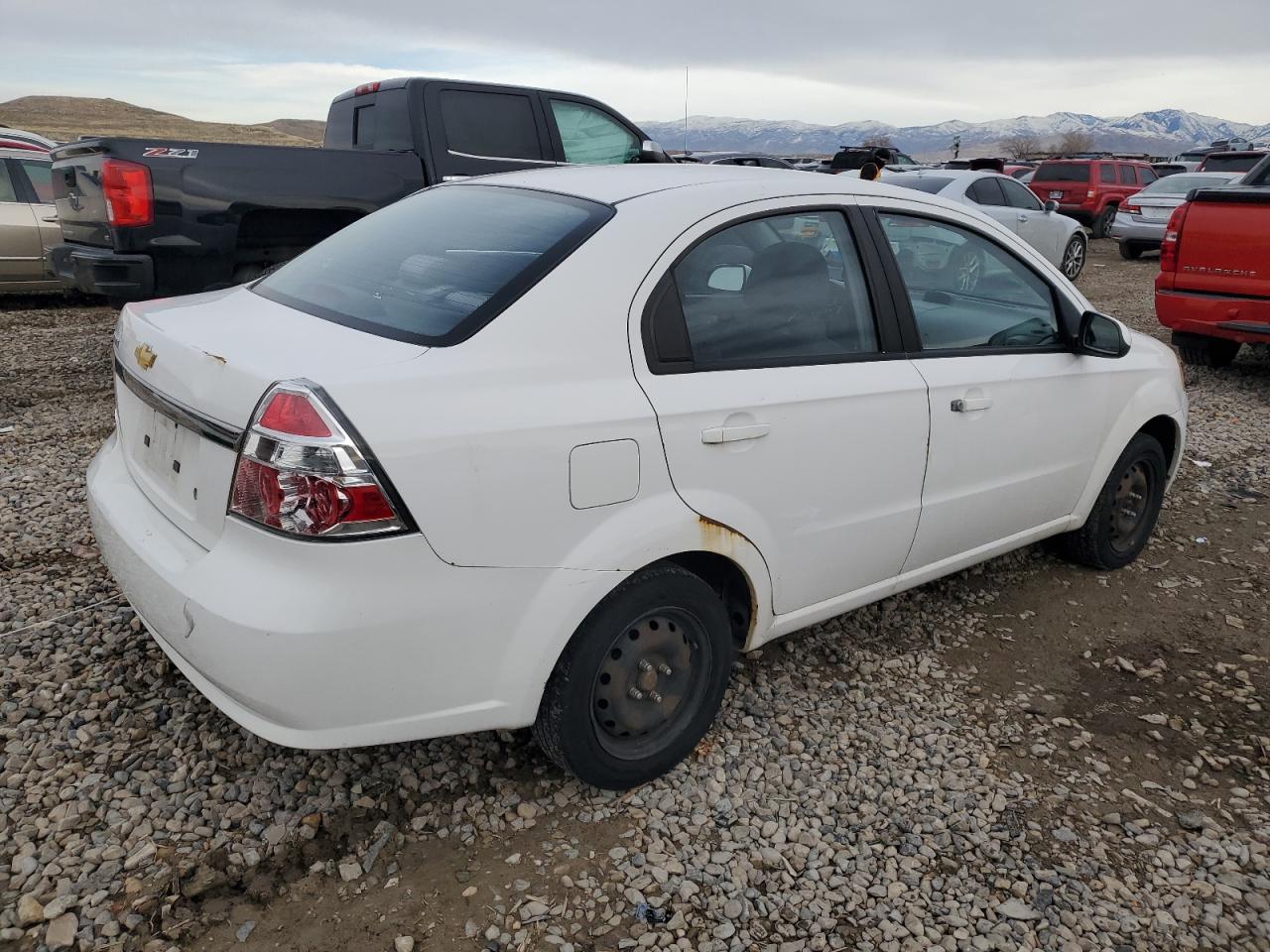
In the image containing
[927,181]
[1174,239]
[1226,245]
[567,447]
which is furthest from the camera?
[927,181]

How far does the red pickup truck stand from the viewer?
6.71 meters

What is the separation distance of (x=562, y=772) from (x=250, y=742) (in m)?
0.92

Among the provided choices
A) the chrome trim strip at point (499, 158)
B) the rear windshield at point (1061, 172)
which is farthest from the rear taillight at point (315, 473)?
the rear windshield at point (1061, 172)

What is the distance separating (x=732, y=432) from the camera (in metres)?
2.54

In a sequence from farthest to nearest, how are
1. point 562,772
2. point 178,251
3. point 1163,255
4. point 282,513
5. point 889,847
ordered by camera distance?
point 1163,255 < point 178,251 < point 562,772 < point 889,847 < point 282,513

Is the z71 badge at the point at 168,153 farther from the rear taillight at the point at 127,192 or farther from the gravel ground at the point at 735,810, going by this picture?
the gravel ground at the point at 735,810

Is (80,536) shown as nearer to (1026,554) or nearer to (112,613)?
(112,613)

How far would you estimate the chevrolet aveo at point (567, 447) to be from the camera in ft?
6.79

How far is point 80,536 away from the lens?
4121 millimetres

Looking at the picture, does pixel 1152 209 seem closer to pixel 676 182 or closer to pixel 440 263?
pixel 676 182

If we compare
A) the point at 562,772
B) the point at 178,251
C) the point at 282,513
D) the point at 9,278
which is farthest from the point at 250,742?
the point at 9,278

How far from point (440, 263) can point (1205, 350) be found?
7.78 meters

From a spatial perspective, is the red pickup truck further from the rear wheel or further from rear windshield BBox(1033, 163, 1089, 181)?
rear windshield BBox(1033, 163, 1089, 181)

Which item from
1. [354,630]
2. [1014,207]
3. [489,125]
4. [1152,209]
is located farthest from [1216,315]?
[1152,209]
